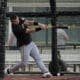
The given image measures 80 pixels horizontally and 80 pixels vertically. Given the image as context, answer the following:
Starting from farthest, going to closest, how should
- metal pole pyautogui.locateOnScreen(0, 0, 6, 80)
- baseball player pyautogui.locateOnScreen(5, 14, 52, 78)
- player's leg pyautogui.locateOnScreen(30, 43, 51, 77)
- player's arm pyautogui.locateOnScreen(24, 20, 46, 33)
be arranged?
1. player's leg pyautogui.locateOnScreen(30, 43, 51, 77)
2. baseball player pyautogui.locateOnScreen(5, 14, 52, 78)
3. player's arm pyautogui.locateOnScreen(24, 20, 46, 33)
4. metal pole pyautogui.locateOnScreen(0, 0, 6, 80)

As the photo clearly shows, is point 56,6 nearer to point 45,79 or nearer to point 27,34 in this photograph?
point 27,34

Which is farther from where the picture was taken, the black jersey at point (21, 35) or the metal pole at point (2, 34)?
the black jersey at point (21, 35)

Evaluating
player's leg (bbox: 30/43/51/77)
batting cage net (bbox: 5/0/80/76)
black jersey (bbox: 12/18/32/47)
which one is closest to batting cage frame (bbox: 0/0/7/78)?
batting cage net (bbox: 5/0/80/76)

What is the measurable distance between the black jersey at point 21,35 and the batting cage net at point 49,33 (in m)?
0.18

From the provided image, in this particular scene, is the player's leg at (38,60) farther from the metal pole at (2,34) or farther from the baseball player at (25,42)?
the metal pole at (2,34)

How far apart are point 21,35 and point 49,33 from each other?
666 millimetres

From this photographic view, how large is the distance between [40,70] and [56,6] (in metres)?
1.41

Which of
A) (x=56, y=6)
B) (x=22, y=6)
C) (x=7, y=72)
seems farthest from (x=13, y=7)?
(x=7, y=72)

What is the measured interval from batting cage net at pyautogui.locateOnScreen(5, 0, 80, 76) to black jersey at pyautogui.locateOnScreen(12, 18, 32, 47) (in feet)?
0.58

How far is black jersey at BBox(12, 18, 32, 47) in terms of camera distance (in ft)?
24.4

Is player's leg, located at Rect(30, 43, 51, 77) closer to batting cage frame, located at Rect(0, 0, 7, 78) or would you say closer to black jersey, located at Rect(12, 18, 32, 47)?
black jersey, located at Rect(12, 18, 32, 47)

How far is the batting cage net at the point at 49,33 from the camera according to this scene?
744 centimetres

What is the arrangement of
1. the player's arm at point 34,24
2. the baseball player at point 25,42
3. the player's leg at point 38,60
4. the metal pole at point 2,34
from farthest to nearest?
1. the player's leg at point 38,60
2. the baseball player at point 25,42
3. the player's arm at point 34,24
4. the metal pole at point 2,34

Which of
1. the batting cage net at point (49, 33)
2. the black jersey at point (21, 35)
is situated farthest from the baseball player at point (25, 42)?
the batting cage net at point (49, 33)
